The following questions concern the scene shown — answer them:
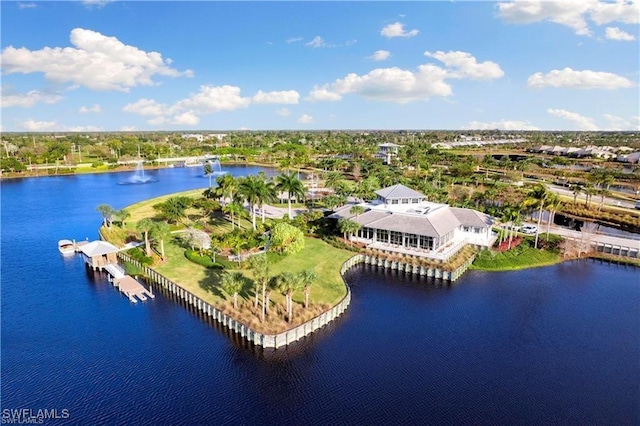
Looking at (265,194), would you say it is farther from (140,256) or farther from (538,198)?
(538,198)

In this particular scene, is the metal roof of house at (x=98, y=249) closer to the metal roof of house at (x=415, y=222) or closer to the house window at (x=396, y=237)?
the metal roof of house at (x=415, y=222)

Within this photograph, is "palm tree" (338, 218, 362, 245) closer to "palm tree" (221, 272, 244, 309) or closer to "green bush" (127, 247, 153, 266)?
"palm tree" (221, 272, 244, 309)

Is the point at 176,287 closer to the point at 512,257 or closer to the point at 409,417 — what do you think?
the point at 409,417

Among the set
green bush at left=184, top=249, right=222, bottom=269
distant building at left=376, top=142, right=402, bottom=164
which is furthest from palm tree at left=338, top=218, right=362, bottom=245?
distant building at left=376, top=142, right=402, bottom=164

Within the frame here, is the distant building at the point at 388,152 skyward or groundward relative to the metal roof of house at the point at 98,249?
skyward

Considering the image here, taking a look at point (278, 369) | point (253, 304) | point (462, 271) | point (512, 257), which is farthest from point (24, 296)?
point (512, 257)

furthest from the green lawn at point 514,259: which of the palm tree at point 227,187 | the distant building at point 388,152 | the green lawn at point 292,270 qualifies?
the distant building at point 388,152

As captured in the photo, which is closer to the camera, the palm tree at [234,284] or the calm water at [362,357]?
the calm water at [362,357]
